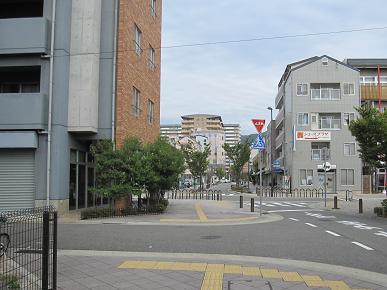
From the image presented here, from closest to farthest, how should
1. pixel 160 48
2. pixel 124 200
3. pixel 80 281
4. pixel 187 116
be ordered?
1. pixel 80 281
2. pixel 124 200
3. pixel 160 48
4. pixel 187 116

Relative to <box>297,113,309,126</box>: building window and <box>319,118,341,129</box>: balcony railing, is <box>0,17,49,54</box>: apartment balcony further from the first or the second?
<box>319,118,341,129</box>: balcony railing

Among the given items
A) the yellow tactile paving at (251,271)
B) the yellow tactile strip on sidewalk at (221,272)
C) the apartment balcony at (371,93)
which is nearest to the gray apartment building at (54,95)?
the yellow tactile strip on sidewalk at (221,272)

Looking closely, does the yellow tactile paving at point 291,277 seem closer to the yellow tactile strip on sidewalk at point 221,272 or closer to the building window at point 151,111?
the yellow tactile strip on sidewalk at point 221,272

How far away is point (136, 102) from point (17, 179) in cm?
821

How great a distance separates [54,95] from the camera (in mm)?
21594

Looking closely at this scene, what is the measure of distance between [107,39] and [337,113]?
1586 inches

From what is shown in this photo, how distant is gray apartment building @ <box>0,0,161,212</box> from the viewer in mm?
21125

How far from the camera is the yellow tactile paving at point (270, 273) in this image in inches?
326

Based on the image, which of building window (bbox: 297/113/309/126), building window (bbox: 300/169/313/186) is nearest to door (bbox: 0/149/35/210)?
building window (bbox: 300/169/313/186)

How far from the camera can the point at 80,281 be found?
25.5 feet

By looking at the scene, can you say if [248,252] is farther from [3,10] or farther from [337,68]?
[337,68]

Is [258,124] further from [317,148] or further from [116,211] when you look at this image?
[317,148]

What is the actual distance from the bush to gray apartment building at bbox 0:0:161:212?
2.10 m

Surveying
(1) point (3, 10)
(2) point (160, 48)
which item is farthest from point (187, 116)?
(1) point (3, 10)
